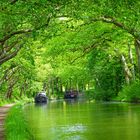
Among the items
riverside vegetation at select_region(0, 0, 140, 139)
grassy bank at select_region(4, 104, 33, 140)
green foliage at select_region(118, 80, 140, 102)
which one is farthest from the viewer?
green foliage at select_region(118, 80, 140, 102)

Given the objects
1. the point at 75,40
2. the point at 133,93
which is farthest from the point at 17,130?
the point at 133,93

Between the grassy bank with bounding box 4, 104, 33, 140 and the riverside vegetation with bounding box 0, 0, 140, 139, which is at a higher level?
the riverside vegetation with bounding box 0, 0, 140, 139

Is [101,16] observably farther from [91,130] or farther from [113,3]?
[91,130]

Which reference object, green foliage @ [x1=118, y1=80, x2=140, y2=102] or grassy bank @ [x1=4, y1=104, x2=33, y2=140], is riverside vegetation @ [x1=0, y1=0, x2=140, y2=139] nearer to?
green foliage @ [x1=118, y1=80, x2=140, y2=102]

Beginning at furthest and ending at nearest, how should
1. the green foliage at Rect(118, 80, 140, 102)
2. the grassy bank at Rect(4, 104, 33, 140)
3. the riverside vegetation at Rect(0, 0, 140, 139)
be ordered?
the green foliage at Rect(118, 80, 140, 102) < the riverside vegetation at Rect(0, 0, 140, 139) < the grassy bank at Rect(4, 104, 33, 140)

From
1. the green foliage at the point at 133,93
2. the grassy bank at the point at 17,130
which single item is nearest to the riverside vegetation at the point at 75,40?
the green foliage at the point at 133,93

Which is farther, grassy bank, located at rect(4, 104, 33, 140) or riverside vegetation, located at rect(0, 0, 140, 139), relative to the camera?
riverside vegetation, located at rect(0, 0, 140, 139)

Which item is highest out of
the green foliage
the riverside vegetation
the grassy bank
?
the riverside vegetation

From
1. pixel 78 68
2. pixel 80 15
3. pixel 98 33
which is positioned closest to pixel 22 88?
pixel 78 68

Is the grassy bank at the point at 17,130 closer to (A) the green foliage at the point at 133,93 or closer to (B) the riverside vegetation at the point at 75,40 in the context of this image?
(B) the riverside vegetation at the point at 75,40

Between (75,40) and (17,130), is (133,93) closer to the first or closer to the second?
(75,40)

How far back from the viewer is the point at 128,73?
55906 mm

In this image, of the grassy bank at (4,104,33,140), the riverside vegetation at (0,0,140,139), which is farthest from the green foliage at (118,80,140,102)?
the grassy bank at (4,104,33,140)

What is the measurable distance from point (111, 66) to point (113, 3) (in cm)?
4026
